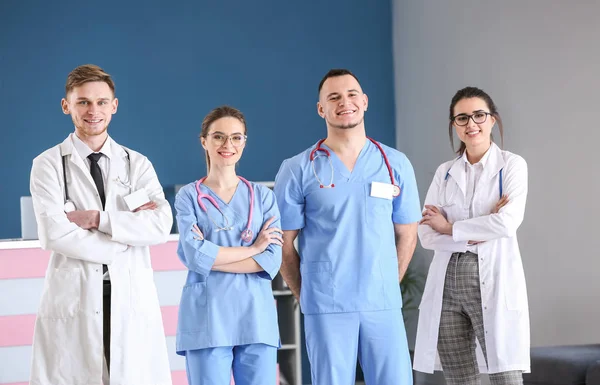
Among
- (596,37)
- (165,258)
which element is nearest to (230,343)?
(165,258)

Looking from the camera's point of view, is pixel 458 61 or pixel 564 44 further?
pixel 458 61

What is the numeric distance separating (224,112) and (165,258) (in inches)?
71.8

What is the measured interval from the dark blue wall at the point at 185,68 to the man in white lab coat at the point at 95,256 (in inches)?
140

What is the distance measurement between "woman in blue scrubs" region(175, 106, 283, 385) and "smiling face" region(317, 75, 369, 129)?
0.35 meters

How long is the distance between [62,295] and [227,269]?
0.55 m

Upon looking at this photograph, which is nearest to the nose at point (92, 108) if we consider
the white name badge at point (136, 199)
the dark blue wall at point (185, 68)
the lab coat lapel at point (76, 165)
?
the lab coat lapel at point (76, 165)

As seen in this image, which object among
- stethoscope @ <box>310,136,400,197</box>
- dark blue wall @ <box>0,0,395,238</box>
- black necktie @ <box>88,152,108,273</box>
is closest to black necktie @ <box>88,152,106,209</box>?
black necktie @ <box>88,152,108,273</box>

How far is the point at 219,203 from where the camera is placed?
2.77m

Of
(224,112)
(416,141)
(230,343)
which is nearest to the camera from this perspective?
(230,343)

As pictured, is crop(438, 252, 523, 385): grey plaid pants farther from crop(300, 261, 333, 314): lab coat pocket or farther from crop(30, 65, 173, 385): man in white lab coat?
crop(30, 65, 173, 385): man in white lab coat

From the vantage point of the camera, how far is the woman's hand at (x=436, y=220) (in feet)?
10.2

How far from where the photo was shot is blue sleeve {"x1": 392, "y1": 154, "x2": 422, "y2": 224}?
2977 millimetres

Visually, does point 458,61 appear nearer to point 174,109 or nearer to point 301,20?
point 301,20

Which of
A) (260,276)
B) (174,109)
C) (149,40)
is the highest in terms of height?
(149,40)
